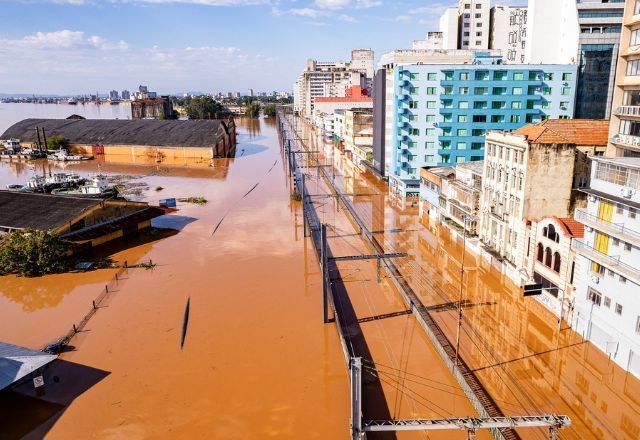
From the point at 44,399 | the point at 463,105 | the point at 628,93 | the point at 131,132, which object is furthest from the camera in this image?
the point at 131,132

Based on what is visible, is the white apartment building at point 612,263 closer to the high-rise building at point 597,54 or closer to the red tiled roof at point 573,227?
the red tiled roof at point 573,227

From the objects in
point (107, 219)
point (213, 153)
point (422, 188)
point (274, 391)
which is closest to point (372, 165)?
point (422, 188)

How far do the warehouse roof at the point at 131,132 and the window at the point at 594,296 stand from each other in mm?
79574

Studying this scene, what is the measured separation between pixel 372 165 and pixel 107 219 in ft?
144

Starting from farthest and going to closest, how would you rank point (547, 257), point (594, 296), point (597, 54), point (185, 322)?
point (597, 54) < point (547, 257) < point (185, 322) < point (594, 296)

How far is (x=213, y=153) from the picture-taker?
305 ft

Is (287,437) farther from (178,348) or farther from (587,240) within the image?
(587,240)

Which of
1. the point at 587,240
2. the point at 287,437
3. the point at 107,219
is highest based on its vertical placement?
the point at 587,240

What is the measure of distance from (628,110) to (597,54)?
27101 mm

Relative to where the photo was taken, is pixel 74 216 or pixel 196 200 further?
pixel 196 200

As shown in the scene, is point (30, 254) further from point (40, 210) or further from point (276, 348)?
point (276, 348)

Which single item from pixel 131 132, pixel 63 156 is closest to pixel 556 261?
pixel 131 132

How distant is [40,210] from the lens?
136 feet

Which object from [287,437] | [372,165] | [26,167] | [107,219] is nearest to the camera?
[287,437]
